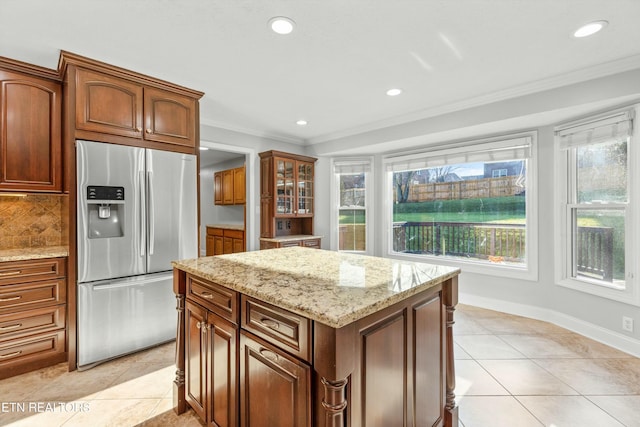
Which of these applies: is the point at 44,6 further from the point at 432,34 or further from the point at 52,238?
the point at 432,34

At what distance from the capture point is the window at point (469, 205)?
3.60 meters

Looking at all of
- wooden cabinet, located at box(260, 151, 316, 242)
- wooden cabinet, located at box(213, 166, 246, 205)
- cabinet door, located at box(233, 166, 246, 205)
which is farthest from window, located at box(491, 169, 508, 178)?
cabinet door, located at box(233, 166, 246, 205)

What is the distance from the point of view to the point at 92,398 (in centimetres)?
204

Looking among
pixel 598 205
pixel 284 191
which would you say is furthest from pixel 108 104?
pixel 598 205

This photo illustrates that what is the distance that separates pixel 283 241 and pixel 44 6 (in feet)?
10.5

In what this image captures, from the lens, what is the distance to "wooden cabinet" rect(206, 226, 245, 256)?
18.1 ft

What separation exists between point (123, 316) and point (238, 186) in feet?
12.2

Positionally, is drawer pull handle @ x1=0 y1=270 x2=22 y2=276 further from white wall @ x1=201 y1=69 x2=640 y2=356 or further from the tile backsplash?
white wall @ x1=201 y1=69 x2=640 y2=356

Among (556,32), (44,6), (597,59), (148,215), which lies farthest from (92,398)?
(597,59)

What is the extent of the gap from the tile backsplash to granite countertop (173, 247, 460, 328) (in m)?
1.97

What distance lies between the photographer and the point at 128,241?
256 cm

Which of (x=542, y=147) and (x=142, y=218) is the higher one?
(x=542, y=147)

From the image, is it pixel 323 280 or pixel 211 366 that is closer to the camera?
pixel 323 280

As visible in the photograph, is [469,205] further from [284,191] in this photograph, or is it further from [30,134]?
[30,134]
